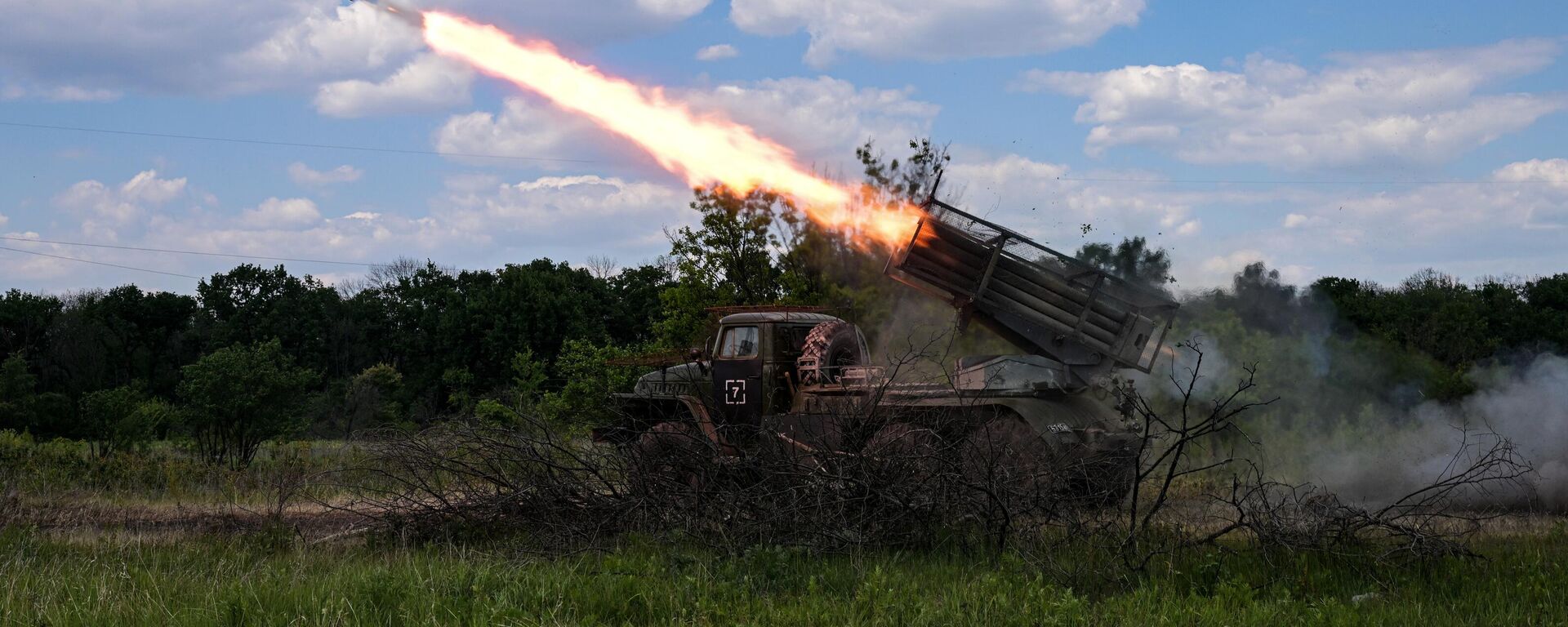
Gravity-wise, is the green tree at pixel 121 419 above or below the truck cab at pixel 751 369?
below

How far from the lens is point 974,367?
12.9 metres

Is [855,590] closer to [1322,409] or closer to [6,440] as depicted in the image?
[1322,409]

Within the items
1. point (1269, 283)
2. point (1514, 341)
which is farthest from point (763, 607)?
point (1514, 341)

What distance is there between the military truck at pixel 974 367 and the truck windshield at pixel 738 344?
0.05 ft

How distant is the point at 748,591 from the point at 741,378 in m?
6.72

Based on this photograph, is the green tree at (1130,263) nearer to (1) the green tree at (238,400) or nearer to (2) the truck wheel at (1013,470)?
(2) the truck wheel at (1013,470)

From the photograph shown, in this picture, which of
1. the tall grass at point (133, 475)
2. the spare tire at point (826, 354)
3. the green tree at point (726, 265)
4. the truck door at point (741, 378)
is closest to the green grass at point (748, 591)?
the tall grass at point (133, 475)

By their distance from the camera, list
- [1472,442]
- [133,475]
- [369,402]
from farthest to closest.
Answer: [369,402] → [133,475] → [1472,442]

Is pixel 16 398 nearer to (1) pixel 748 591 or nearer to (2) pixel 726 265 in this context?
(2) pixel 726 265

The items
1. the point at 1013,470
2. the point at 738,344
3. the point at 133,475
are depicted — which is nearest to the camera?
the point at 1013,470

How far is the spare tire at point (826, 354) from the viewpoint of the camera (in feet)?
46.2


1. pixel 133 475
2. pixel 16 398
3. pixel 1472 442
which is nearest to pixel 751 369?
pixel 1472 442

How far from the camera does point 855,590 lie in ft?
25.5

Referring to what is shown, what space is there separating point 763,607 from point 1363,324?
102ft
